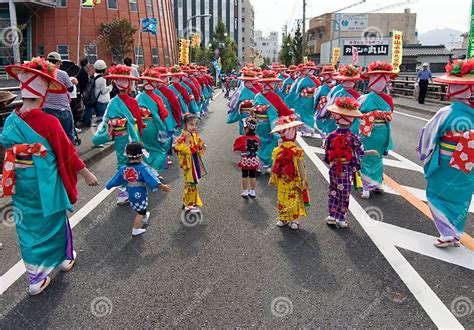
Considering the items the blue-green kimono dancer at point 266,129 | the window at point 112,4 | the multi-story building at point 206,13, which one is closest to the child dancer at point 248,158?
the blue-green kimono dancer at point 266,129

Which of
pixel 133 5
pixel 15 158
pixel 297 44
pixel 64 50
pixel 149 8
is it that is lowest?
pixel 15 158

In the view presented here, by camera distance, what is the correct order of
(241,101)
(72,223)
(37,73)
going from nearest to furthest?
(37,73) < (72,223) < (241,101)

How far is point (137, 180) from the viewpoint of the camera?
474cm

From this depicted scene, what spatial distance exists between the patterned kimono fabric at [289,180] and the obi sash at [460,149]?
159 cm

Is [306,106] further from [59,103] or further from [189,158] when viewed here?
[189,158]

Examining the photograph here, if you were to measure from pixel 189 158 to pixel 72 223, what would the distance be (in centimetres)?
171

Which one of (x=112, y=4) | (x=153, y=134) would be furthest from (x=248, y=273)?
(x=112, y=4)

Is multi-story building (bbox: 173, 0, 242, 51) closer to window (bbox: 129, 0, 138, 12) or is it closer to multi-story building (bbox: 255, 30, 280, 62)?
multi-story building (bbox: 255, 30, 280, 62)

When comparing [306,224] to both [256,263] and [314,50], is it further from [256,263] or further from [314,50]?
[314,50]

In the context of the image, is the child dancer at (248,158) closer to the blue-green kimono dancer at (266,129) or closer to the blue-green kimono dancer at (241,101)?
the blue-green kimono dancer at (266,129)

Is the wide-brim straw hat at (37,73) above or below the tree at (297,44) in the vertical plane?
below

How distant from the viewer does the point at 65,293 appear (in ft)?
11.7

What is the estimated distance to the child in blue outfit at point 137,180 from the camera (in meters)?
4.69

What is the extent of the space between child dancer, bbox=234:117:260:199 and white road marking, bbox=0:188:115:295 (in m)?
2.18
